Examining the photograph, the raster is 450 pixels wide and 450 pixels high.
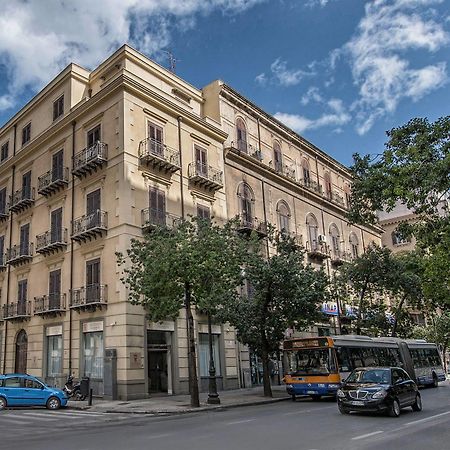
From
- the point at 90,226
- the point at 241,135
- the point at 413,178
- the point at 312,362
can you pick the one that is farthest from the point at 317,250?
the point at 413,178

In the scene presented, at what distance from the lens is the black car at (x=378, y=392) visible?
48.9 feet

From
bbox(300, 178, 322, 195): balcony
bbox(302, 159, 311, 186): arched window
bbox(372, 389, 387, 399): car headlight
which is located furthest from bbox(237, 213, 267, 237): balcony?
bbox(372, 389, 387, 399): car headlight

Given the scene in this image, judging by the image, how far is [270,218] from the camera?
1415 inches

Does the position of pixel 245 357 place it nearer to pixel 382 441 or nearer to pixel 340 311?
pixel 340 311

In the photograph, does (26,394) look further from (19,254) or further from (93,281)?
(19,254)

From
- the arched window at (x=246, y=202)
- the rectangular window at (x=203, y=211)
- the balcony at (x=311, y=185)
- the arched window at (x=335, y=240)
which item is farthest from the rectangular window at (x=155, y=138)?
the arched window at (x=335, y=240)

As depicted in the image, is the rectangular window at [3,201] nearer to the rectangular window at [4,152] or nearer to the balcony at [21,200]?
the balcony at [21,200]

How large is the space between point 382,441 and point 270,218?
25.8 m

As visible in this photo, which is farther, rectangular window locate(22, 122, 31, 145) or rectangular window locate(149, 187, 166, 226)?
rectangular window locate(22, 122, 31, 145)

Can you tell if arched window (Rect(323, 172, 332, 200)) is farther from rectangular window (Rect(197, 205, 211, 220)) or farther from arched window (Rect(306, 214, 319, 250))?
rectangular window (Rect(197, 205, 211, 220))

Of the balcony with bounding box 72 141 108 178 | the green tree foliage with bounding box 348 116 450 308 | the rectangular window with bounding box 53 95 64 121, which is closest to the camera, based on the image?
the green tree foliage with bounding box 348 116 450 308

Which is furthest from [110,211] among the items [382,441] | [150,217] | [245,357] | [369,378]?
[382,441]

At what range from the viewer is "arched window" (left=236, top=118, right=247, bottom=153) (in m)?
34.9

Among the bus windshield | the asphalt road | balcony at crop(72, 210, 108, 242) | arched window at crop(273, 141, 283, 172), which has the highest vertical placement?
arched window at crop(273, 141, 283, 172)
